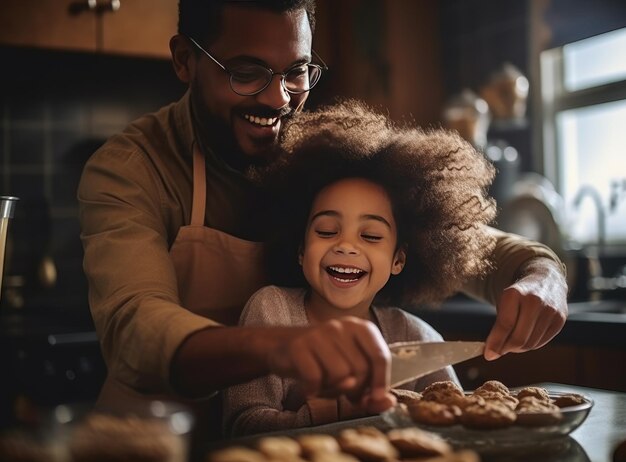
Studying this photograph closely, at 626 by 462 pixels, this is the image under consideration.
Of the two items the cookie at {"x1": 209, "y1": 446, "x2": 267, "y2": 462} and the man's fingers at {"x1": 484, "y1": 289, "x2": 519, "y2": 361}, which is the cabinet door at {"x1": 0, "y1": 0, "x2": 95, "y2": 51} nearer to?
the man's fingers at {"x1": 484, "y1": 289, "x2": 519, "y2": 361}

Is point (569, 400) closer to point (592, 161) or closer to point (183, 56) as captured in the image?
point (183, 56)

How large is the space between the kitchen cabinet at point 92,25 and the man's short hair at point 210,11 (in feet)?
5.10

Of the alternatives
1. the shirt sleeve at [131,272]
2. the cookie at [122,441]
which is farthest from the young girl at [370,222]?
the cookie at [122,441]

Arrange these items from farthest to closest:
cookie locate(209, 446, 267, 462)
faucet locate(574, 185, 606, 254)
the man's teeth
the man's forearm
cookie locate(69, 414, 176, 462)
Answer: faucet locate(574, 185, 606, 254) < the man's teeth < the man's forearm < cookie locate(209, 446, 267, 462) < cookie locate(69, 414, 176, 462)

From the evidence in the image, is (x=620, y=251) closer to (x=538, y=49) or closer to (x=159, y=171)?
(x=538, y=49)

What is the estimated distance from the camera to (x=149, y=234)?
4.50 feet

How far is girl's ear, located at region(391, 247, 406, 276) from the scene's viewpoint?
155 centimetres

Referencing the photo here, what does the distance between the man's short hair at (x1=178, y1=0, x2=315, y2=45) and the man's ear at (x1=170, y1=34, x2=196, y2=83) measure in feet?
0.05

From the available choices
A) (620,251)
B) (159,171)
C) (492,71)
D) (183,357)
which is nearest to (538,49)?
(492,71)

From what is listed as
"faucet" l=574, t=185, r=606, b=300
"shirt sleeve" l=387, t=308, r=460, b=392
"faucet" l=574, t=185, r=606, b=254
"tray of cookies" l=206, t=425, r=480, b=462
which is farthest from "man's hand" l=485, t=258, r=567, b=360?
"faucet" l=574, t=185, r=606, b=254

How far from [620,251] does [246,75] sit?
2067 mm

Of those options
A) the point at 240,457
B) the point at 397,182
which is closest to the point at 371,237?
Result: the point at 397,182

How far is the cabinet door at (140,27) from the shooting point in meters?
3.14

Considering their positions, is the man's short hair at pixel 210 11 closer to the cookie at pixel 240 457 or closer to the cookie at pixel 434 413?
the cookie at pixel 434 413
